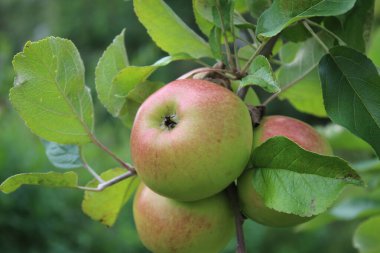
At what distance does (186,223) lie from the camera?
62cm

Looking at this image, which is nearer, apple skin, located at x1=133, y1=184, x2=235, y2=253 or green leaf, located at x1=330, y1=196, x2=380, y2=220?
apple skin, located at x1=133, y1=184, x2=235, y2=253

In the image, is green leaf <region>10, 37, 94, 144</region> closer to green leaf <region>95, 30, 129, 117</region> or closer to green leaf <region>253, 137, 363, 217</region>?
green leaf <region>95, 30, 129, 117</region>

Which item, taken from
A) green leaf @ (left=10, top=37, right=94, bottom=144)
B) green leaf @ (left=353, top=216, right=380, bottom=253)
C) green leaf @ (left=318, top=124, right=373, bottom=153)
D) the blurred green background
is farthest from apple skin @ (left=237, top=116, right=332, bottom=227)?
the blurred green background

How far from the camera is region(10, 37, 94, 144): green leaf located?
62 cm

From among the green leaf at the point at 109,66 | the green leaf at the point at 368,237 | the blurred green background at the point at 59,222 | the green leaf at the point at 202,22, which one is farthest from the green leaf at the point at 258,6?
the blurred green background at the point at 59,222

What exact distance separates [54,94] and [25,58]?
63 millimetres

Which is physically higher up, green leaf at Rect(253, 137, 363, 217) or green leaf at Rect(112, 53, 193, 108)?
green leaf at Rect(112, 53, 193, 108)

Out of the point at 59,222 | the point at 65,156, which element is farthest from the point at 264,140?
the point at 59,222

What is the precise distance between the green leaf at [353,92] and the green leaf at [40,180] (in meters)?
0.30

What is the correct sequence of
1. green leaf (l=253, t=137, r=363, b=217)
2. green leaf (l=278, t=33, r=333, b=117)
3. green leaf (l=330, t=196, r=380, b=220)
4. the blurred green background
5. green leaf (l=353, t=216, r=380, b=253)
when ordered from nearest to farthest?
green leaf (l=253, t=137, r=363, b=217) → green leaf (l=278, t=33, r=333, b=117) → green leaf (l=353, t=216, r=380, b=253) → green leaf (l=330, t=196, r=380, b=220) → the blurred green background

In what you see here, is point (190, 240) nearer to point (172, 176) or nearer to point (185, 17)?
point (172, 176)

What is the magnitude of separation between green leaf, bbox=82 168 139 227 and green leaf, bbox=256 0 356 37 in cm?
28

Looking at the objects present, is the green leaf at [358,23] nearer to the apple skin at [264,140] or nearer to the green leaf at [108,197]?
the apple skin at [264,140]

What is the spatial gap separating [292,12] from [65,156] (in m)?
0.39
